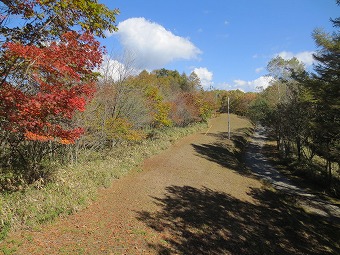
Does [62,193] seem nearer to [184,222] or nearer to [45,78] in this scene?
[45,78]

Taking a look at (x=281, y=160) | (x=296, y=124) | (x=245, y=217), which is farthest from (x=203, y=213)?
(x=281, y=160)

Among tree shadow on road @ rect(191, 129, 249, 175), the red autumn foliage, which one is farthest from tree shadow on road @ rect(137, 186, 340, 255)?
tree shadow on road @ rect(191, 129, 249, 175)

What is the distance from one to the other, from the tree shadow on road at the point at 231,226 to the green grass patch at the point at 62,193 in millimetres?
2747

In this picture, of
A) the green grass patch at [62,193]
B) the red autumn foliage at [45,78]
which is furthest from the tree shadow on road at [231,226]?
the red autumn foliage at [45,78]

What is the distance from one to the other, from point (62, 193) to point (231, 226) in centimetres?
696

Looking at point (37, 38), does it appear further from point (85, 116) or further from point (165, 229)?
point (165, 229)

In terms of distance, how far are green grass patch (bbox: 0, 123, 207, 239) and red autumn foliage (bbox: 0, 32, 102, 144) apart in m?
2.45

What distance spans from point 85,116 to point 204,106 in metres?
33.2

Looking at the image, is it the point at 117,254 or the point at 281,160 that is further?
the point at 281,160

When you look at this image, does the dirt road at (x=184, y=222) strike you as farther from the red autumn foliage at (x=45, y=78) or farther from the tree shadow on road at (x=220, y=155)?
the tree shadow on road at (x=220, y=155)

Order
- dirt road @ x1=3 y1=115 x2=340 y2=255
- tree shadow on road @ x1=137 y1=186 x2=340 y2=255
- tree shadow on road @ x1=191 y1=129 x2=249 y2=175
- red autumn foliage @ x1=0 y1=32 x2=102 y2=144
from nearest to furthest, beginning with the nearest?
red autumn foliage @ x1=0 y1=32 x2=102 y2=144, dirt road @ x1=3 y1=115 x2=340 y2=255, tree shadow on road @ x1=137 y1=186 x2=340 y2=255, tree shadow on road @ x1=191 y1=129 x2=249 y2=175

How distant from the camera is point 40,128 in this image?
25.7 feet

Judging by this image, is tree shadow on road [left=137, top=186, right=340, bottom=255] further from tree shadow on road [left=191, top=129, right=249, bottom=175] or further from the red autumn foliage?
tree shadow on road [left=191, top=129, right=249, bottom=175]

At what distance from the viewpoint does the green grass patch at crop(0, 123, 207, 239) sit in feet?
26.1
